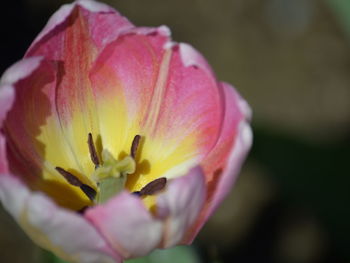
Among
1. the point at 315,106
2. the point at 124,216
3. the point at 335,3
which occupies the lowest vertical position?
the point at 315,106

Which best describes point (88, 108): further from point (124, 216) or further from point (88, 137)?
point (124, 216)

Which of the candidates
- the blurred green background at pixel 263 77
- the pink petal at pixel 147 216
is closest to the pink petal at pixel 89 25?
the pink petal at pixel 147 216

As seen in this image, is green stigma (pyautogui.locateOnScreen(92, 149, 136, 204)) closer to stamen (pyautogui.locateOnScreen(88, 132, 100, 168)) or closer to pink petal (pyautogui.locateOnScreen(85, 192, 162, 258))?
stamen (pyautogui.locateOnScreen(88, 132, 100, 168))

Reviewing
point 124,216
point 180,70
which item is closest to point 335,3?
point 180,70

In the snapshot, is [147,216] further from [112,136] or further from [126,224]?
[112,136]

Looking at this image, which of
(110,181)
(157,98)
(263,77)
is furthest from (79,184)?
(263,77)
